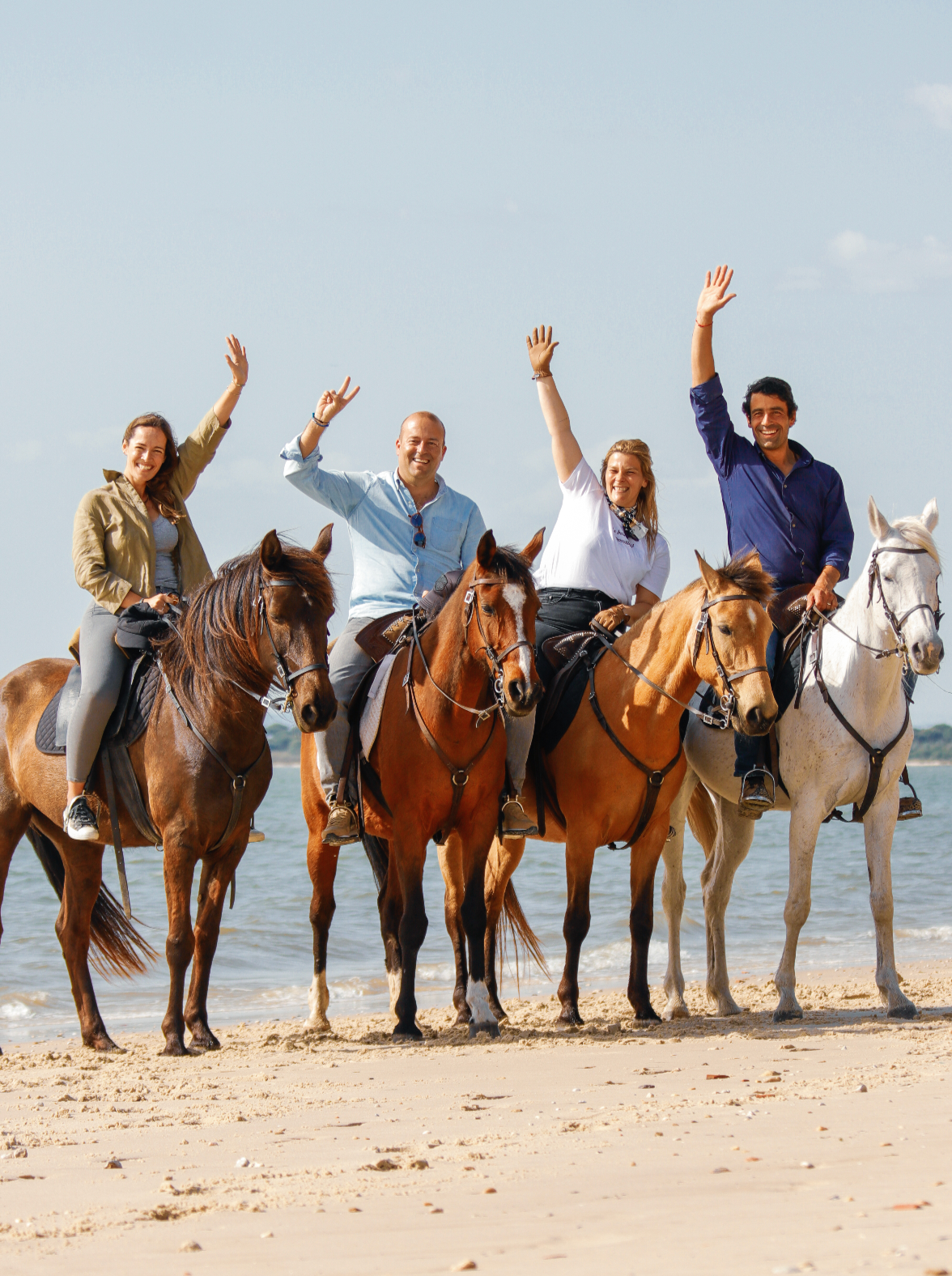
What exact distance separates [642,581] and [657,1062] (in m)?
2.91

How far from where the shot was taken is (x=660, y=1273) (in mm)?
2955

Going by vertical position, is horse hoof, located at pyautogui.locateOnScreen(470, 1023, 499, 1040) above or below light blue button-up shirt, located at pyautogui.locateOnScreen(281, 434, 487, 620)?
below

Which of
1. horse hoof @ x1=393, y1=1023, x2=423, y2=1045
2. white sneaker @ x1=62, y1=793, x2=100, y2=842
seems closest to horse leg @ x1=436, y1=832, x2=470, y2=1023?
horse hoof @ x1=393, y1=1023, x2=423, y2=1045

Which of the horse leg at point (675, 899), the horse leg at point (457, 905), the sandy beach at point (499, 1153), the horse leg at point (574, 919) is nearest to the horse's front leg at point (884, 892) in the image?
the sandy beach at point (499, 1153)

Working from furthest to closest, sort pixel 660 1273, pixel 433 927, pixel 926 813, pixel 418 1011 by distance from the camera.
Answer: pixel 926 813, pixel 433 927, pixel 418 1011, pixel 660 1273

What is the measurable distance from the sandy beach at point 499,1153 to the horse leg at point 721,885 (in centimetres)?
67

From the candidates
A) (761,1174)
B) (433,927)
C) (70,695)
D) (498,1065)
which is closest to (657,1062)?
(498,1065)

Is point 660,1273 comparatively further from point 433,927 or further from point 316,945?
point 433,927

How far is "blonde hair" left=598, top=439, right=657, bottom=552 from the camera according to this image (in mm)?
7695

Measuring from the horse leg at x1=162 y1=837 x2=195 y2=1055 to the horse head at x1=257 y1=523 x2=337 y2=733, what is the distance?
94cm

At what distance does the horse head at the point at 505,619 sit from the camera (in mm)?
6123

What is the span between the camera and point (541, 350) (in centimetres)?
775

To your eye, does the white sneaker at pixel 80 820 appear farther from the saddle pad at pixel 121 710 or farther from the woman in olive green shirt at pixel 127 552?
the saddle pad at pixel 121 710

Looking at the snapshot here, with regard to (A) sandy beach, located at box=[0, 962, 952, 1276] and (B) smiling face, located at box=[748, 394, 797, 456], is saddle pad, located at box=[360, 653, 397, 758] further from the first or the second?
(B) smiling face, located at box=[748, 394, 797, 456]
